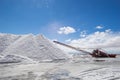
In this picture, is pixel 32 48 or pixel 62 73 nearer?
pixel 62 73

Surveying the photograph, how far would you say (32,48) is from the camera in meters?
19.6

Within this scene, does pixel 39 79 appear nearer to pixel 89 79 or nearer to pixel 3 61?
pixel 89 79

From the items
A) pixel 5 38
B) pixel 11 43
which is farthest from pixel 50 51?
pixel 5 38

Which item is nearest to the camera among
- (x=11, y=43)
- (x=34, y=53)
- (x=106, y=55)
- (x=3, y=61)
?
(x=3, y=61)

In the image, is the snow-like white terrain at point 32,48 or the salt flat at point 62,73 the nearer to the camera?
the salt flat at point 62,73

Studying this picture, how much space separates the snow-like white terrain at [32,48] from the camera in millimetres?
18484

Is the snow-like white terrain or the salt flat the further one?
the snow-like white terrain

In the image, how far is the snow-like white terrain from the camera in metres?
18.5

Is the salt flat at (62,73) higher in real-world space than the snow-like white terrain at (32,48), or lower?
lower

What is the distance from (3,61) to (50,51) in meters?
6.50

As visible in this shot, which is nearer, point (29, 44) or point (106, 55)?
point (29, 44)

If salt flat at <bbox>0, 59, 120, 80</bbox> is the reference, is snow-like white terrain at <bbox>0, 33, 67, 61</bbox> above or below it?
above

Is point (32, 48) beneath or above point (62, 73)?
above

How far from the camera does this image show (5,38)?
2292 cm
